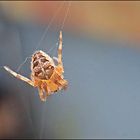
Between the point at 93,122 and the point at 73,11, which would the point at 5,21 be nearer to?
the point at 73,11

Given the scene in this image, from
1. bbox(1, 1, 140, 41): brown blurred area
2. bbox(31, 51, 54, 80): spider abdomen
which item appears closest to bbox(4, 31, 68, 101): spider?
bbox(31, 51, 54, 80): spider abdomen

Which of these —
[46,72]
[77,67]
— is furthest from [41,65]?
[77,67]

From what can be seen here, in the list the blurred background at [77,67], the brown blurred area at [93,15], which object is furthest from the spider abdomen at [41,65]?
the brown blurred area at [93,15]

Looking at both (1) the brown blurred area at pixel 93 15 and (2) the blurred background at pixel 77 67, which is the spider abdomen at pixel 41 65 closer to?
(2) the blurred background at pixel 77 67

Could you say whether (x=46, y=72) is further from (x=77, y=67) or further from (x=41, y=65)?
(x=77, y=67)

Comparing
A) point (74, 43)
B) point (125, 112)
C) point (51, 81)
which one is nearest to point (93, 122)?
point (125, 112)

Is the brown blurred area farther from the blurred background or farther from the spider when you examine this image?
the spider
